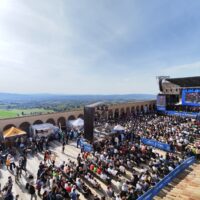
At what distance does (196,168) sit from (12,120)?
2044 cm

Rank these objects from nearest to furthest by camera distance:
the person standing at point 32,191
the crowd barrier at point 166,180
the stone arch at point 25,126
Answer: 1. the crowd barrier at point 166,180
2. the person standing at point 32,191
3. the stone arch at point 25,126

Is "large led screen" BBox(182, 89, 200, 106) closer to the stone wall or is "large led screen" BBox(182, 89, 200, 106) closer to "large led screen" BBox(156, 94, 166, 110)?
"large led screen" BBox(156, 94, 166, 110)

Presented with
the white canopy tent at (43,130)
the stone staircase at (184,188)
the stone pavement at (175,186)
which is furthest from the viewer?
the white canopy tent at (43,130)

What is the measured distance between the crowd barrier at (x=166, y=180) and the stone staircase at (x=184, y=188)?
8.7 inches

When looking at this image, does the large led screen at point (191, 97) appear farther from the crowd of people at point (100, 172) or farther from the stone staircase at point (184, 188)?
the stone staircase at point (184, 188)

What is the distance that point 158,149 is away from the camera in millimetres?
18391

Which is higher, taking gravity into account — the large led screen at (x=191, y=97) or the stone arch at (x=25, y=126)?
the large led screen at (x=191, y=97)

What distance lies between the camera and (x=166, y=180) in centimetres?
1162

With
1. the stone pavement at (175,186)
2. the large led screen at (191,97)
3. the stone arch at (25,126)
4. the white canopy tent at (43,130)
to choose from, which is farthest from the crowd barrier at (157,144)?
the large led screen at (191,97)

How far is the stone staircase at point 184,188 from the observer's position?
10266 millimetres

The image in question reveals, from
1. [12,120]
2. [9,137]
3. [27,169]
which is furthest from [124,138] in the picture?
[12,120]

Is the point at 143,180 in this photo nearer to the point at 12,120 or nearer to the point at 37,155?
Answer: the point at 37,155

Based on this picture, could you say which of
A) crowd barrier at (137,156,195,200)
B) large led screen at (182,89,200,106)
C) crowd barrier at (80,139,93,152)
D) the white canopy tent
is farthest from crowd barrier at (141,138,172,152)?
large led screen at (182,89,200,106)

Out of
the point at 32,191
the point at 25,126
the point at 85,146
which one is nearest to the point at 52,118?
the point at 25,126
